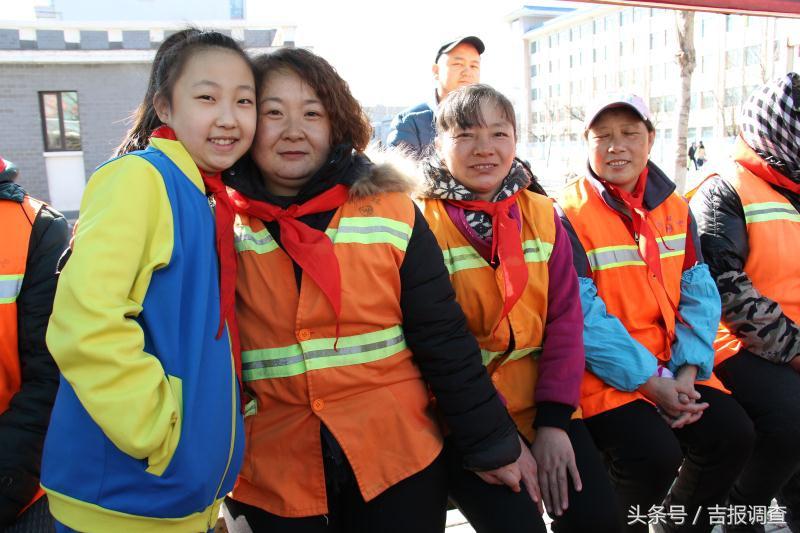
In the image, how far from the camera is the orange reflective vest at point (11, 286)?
6.41 ft

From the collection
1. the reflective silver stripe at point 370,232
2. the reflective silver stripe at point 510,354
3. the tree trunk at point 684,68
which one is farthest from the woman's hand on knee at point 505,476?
the tree trunk at point 684,68

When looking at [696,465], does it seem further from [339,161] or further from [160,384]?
[160,384]

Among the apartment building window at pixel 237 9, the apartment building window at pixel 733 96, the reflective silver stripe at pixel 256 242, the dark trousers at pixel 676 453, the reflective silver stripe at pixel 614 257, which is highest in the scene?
the apartment building window at pixel 237 9

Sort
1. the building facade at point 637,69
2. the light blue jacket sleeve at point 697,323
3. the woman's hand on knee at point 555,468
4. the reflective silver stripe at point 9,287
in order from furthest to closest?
the building facade at point 637,69 < the light blue jacket sleeve at point 697,323 < the woman's hand on knee at point 555,468 < the reflective silver stripe at point 9,287

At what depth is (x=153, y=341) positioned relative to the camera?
Answer: 151 centimetres

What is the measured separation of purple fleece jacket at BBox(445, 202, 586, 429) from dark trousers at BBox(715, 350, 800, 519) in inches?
38.6

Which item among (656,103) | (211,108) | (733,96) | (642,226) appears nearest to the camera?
(211,108)

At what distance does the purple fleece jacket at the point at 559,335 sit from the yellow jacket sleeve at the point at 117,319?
1.18 m

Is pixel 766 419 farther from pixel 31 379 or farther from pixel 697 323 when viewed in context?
pixel 31 379

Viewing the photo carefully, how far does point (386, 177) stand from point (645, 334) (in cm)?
135

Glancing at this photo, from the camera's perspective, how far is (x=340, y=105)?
6.75ft

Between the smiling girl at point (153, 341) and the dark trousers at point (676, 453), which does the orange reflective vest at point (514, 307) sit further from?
the smiling girl at point (153, 341)

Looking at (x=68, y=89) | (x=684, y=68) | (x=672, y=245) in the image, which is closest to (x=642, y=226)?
(x=672, y=245)

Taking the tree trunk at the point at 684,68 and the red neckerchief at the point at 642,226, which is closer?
the red neckerchief at the point at 642,226
